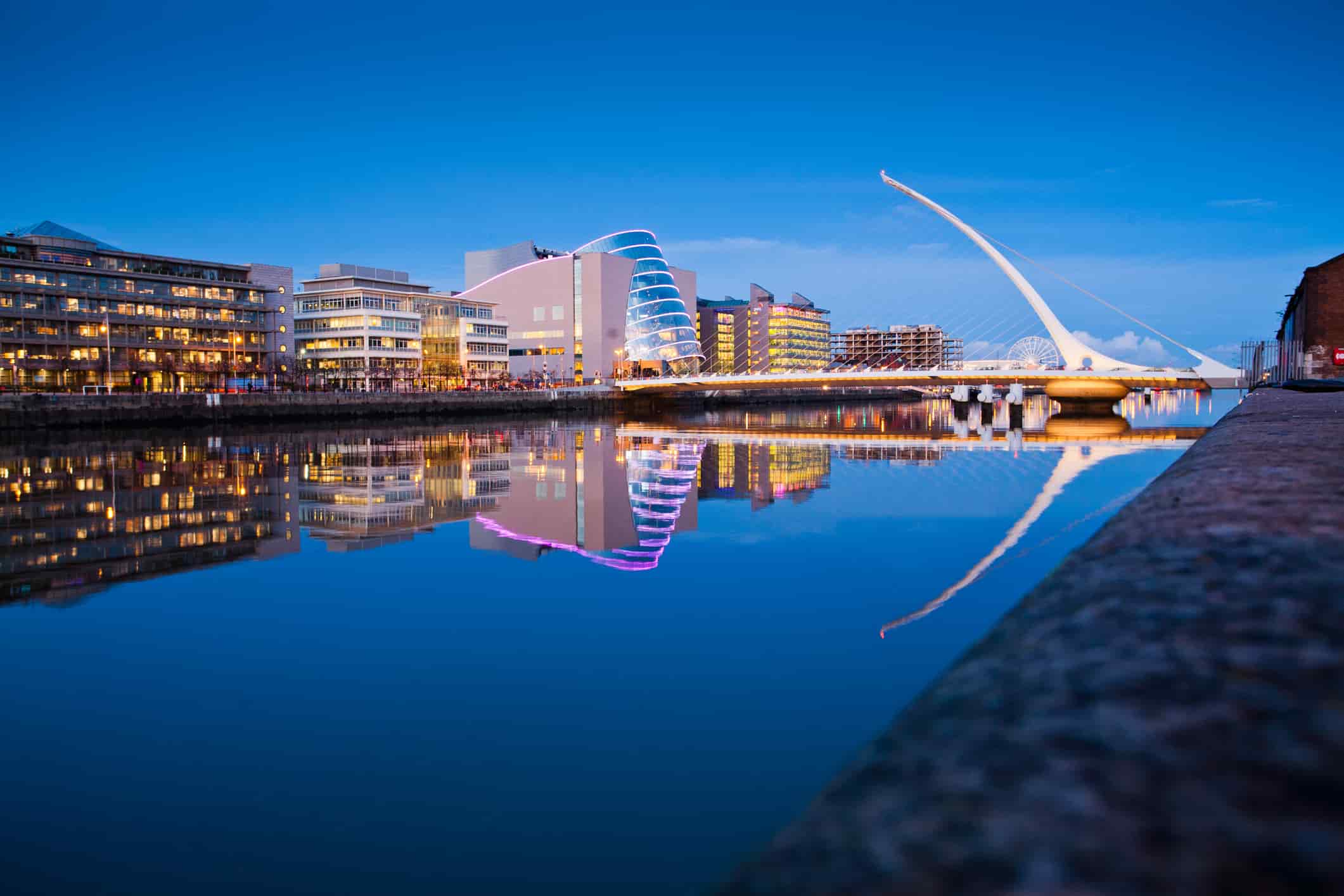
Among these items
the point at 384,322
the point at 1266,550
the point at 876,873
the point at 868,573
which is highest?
the point at 384,322

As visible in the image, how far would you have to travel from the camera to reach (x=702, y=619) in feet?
26.8

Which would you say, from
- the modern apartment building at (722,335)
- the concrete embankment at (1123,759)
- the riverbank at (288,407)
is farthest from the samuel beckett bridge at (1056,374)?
the modern apartment building at (722,335)

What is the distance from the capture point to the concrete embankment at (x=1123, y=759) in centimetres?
100

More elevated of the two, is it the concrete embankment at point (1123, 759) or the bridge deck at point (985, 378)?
the bridge deck at point (985, 378)

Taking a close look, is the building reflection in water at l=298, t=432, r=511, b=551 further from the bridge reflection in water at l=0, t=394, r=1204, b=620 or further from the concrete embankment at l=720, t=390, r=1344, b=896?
the concrete embankment at l=720, t=390, r=1344, b=896

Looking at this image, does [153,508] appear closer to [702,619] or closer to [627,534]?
[627,534]

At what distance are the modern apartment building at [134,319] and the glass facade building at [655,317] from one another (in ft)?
133

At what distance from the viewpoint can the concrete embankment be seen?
3.27 feet

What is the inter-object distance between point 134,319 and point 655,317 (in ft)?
186

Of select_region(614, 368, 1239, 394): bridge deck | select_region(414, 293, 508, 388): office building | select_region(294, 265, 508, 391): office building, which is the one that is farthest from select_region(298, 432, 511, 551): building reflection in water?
select_region(414, 293, 508, 388): office building

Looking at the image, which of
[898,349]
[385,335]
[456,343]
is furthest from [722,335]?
[385,335]

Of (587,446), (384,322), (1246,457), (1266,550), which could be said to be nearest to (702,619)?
(1246,457)

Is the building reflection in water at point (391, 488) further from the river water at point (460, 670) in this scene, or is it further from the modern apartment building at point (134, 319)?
the modern apartment building at point (134, 319)

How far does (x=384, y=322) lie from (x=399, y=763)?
84.1 metres
